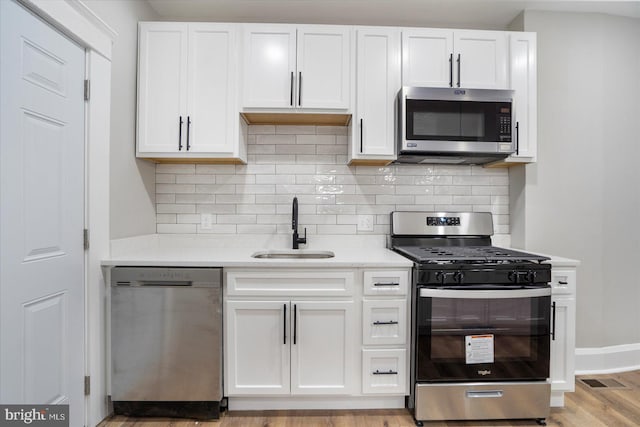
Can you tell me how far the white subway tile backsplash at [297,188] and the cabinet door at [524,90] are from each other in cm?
35

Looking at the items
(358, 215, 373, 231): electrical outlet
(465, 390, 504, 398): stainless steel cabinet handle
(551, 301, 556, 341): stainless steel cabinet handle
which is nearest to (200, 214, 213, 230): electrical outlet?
(358, 215, 373, 231): electrical outlet

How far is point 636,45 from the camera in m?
2.51

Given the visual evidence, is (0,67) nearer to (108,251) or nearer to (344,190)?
(108,251)

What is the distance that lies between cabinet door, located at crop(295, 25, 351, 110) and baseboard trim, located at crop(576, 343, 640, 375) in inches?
103

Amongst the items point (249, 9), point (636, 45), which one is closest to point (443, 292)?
point (249, 9)

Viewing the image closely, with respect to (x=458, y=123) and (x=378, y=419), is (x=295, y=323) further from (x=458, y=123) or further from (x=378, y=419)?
(x=458, y=123)

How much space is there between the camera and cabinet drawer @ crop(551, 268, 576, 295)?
6.44ft

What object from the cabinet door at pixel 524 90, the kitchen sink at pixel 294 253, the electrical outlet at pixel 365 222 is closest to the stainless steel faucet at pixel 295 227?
the kitchen sink at pixel 294 253

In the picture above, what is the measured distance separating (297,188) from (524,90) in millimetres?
1772

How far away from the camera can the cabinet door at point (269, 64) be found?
2.16 metres

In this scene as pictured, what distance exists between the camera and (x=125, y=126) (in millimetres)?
2070

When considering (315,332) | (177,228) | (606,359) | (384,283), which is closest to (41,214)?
(177,228)

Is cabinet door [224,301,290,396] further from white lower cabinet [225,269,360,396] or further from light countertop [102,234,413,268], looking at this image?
light countertop [102,234,413,268]

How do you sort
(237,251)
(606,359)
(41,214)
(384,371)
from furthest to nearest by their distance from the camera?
(606,359) → (237,251) → (384,371) → (41,214)
